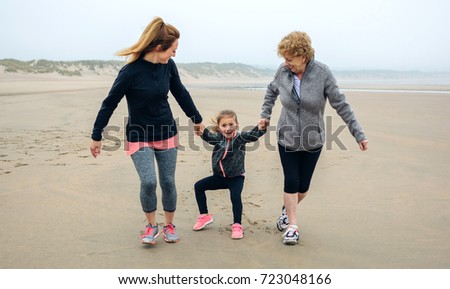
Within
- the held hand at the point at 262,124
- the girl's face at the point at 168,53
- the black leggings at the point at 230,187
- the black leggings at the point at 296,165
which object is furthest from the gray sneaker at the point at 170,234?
the girl's face at the point at 168,53

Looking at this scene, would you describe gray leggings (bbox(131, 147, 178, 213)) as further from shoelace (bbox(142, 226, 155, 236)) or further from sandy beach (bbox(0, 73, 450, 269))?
sandy beach (bbox(0, 73, 450, 269))

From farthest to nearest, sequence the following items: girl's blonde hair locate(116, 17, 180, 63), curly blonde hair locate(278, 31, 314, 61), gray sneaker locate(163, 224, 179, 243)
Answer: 1. gray sneaker locate(163, 224, 179, 243)
2. curly blonde hair locate(278, 31, 314, 61)
3. girl's blonde hair locate(116, 17, 180, 63)

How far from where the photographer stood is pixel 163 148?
135 inches

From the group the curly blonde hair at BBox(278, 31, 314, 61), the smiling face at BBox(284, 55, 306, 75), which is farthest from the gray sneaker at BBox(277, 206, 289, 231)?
the curly blonde hair at BBox(278, 31, 314, 61)

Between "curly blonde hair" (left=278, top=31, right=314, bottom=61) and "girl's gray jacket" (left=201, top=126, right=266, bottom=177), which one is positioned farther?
"girl's gray jacket" (left=201, top=126, right=266, bottom=177)

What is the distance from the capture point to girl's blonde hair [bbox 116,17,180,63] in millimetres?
3160

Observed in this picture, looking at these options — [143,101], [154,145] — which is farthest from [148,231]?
[143,101]

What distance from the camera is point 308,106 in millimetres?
3451

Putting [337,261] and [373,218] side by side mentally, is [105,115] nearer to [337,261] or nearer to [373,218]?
[337,261]

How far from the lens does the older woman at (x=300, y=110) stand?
335 centimetres

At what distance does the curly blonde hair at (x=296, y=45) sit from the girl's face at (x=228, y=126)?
2.49ft

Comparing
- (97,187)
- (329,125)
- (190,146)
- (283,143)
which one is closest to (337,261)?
(283,143)

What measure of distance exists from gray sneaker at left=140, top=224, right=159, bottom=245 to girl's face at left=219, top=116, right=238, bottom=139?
1018 mm

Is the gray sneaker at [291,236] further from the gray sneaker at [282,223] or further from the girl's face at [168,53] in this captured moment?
the girl's face at [168,53]
